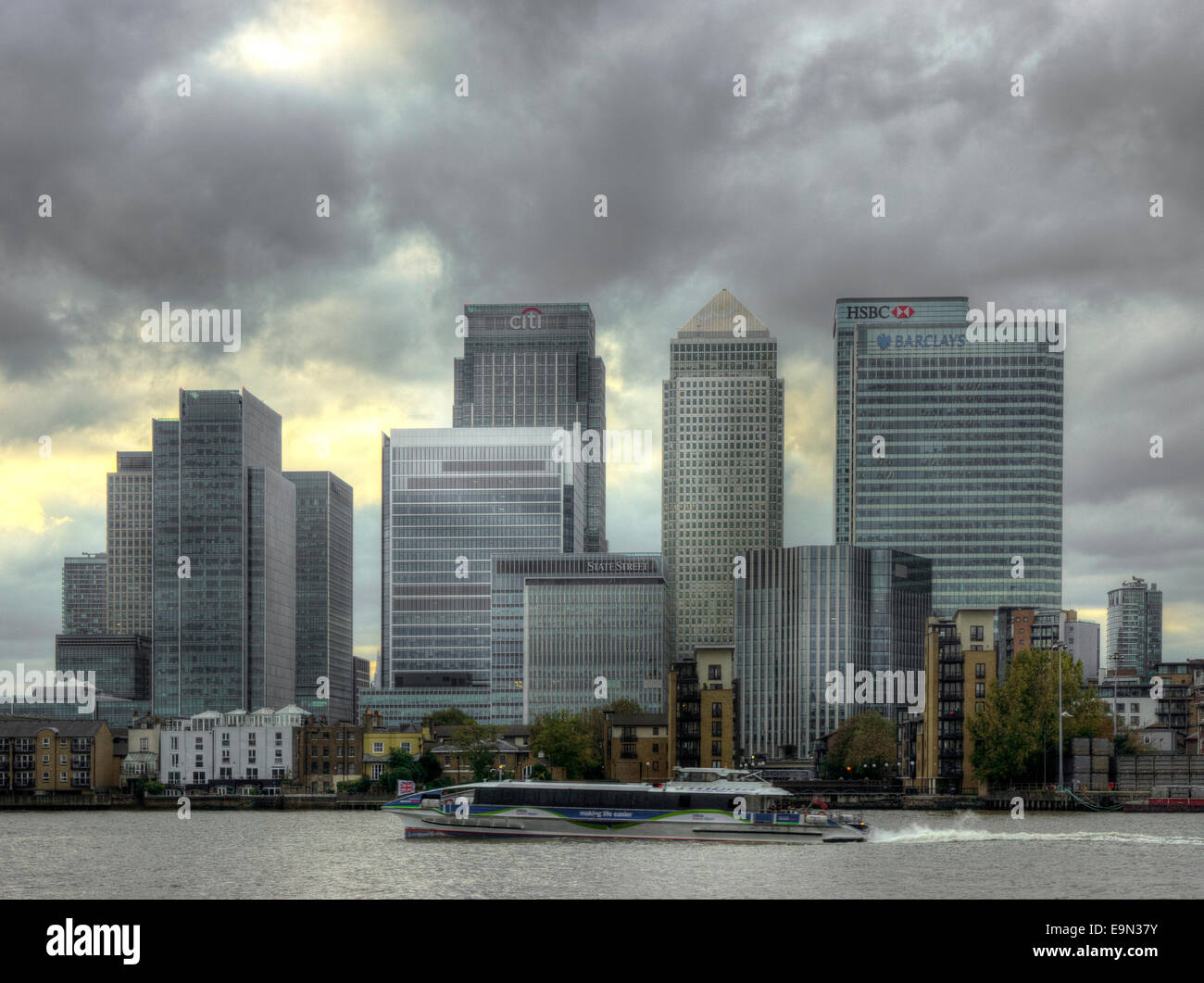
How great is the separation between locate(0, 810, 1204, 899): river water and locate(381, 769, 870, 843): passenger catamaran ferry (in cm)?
141

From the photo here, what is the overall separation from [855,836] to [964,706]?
74796 millimetres

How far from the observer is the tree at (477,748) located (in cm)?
17262

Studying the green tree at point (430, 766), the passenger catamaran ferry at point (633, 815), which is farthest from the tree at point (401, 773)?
the passenger catamaran ferry at point (633, 815)

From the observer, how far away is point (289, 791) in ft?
655

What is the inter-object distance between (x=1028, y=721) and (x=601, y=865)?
89546 millimetres

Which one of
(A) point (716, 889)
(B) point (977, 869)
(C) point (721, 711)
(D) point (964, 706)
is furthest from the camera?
(C) point (721, 711)

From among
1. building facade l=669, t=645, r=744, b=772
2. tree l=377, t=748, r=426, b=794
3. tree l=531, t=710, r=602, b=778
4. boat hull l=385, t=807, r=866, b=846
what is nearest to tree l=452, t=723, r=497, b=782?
tree l=377, t=748, r=426, b=794

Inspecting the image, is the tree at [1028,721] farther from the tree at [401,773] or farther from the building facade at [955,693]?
the tree at [401,773]

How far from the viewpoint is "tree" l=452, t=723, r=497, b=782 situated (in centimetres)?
17262

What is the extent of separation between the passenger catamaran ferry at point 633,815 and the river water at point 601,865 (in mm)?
1411
